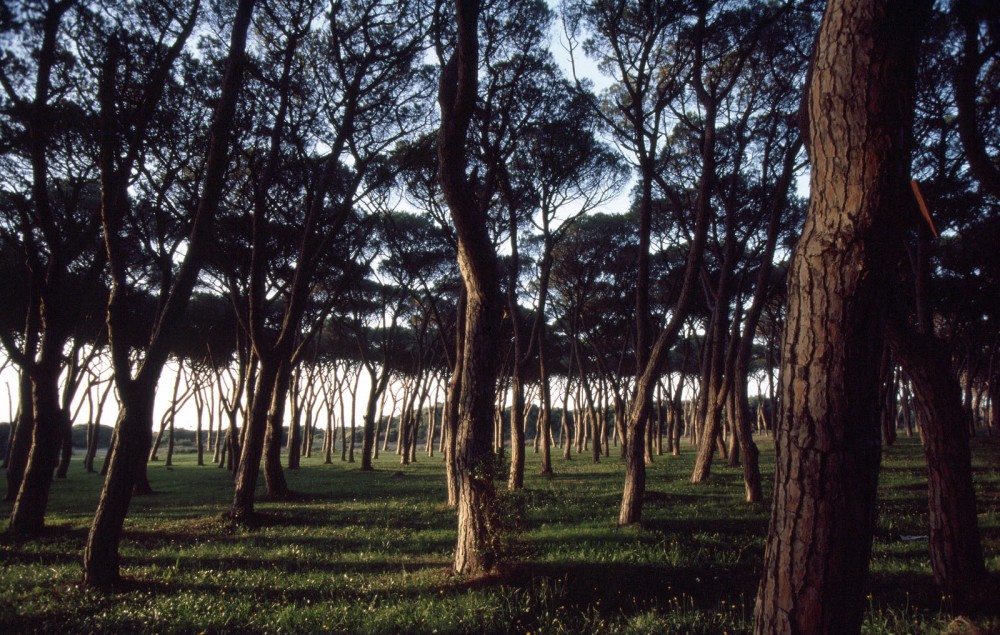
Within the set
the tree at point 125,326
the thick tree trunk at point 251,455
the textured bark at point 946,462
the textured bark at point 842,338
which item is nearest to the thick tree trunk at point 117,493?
the tree at point 125,326

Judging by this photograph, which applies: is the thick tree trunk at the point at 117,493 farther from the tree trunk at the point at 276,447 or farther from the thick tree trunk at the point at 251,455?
the tree trunk at the point at 276,447

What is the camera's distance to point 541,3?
12.4 m

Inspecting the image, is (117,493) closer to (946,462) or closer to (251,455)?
(251,455)

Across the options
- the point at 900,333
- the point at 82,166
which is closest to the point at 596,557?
the point at 900,333

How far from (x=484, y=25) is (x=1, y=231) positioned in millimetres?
10344

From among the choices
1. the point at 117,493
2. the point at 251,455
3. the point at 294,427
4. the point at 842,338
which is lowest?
the point at 294,427

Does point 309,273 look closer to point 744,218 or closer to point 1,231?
point 1,231

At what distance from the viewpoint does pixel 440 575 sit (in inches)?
256

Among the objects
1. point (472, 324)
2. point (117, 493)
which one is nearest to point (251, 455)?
point (117, 493)

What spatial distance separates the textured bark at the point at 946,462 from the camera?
5.17 m

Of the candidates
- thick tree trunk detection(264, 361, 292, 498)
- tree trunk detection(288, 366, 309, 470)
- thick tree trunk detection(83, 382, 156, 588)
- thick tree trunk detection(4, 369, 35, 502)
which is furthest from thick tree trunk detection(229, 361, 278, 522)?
tree trunk detection(288, 366, 309, 470)

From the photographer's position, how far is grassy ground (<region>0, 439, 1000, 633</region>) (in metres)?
5.14

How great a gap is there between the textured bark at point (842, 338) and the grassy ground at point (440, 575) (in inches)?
101

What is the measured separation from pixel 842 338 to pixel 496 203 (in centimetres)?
1321
